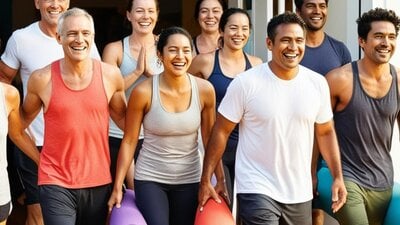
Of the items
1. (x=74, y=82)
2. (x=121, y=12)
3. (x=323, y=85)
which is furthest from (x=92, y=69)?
(x=121, y=12)

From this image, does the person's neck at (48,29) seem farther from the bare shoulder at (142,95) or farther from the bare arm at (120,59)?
the bare shoulder at (142,95)

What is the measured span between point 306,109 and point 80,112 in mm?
1172

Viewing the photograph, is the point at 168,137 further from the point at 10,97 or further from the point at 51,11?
the point at 51,11

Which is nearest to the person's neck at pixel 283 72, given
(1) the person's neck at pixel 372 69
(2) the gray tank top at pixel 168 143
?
(2) the gray tank top at pixel 168 143

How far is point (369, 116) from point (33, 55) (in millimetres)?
2094

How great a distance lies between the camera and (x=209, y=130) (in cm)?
396

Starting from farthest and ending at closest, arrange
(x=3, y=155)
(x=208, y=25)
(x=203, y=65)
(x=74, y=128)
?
(x=208, y=25), (x=203, y=65), (x=74, y=128), (x=3, y=155)

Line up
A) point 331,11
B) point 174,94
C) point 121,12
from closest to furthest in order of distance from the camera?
point 174,94 < point 331,11 < point 121,12

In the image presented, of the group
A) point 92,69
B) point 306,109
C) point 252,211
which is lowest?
point 252,211

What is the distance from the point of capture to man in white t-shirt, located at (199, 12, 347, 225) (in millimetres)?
3564

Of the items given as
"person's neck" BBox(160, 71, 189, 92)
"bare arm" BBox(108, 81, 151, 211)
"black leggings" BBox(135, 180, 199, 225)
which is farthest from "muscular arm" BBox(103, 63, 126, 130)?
"black leggings" BBox(135, 180, 199, 225)

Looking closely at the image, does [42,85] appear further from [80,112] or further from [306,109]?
[306,109]

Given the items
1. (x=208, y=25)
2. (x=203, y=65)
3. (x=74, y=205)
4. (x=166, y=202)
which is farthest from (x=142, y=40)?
(x=74, y=205)

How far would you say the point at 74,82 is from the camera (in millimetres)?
3666
